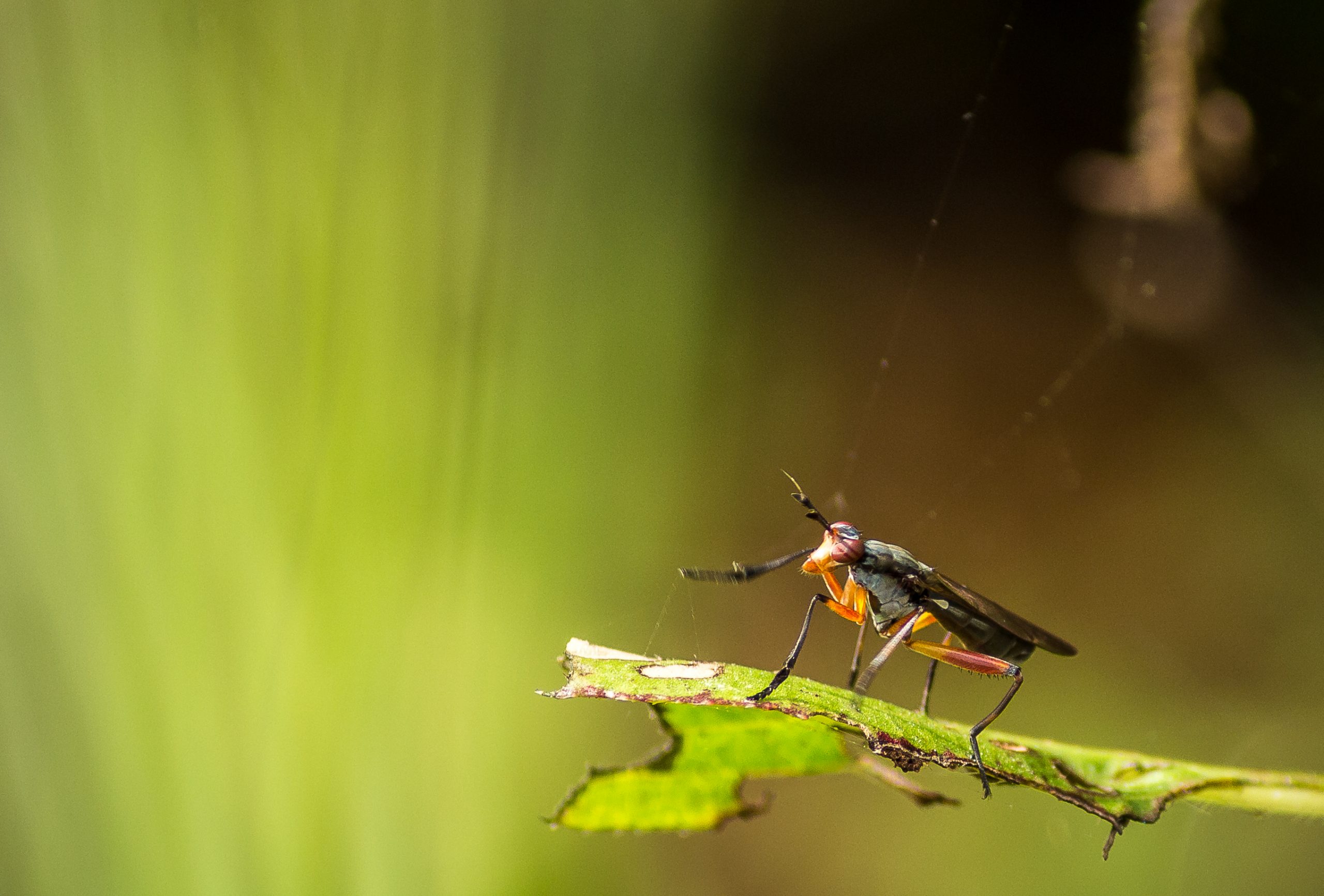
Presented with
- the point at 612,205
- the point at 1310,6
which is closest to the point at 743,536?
the point at 612,205

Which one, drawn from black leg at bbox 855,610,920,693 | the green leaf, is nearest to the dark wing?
black leg at bbox 855,610,920,693

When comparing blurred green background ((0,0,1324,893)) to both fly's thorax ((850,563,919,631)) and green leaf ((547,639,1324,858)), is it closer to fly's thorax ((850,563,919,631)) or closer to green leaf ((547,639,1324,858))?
green leaf ((547,639,1324,858))

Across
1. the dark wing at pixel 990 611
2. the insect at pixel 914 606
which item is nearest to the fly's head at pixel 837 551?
the insect at pixel 914 606

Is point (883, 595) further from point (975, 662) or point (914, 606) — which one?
point (975, 662)

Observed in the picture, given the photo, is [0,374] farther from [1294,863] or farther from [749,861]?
[1294,863]

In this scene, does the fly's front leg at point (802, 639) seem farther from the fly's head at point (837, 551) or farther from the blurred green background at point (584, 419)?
the blurred green background at point (584, 419)
